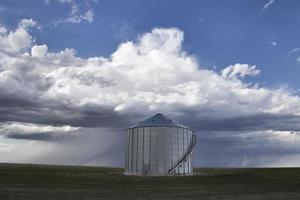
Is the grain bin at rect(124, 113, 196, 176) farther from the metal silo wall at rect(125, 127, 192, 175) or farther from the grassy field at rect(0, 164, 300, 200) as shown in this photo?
the grassy field at rect(0, 164, 300, 200)

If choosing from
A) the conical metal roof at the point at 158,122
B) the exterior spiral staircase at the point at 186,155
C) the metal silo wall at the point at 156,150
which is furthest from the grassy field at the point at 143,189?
the conical metal roof at the point at 158,122

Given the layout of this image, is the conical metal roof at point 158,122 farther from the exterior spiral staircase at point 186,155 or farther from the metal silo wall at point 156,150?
the exterior spiral staircase at point 186,155

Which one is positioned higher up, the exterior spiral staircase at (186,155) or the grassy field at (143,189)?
the exterior spiral staircase at (186,155)

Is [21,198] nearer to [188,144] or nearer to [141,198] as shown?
[141,198]

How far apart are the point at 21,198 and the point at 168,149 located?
52.1 m

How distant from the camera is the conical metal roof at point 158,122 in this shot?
3132 inches

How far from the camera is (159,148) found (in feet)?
255

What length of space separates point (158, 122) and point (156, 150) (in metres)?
6.38

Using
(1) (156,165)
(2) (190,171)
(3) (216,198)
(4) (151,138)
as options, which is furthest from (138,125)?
(3) (216,198)

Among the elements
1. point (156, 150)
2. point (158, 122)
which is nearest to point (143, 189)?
point (156, 150)

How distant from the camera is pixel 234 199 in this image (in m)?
29.4

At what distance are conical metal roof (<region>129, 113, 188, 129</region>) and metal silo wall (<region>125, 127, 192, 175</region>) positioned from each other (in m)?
0.73

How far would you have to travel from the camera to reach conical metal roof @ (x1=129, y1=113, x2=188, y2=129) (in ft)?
261

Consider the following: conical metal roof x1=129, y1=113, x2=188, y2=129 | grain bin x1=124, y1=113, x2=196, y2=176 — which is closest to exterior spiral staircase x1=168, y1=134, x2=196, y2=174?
grain bin x1=124, y1=113, x2=196, y2=176
